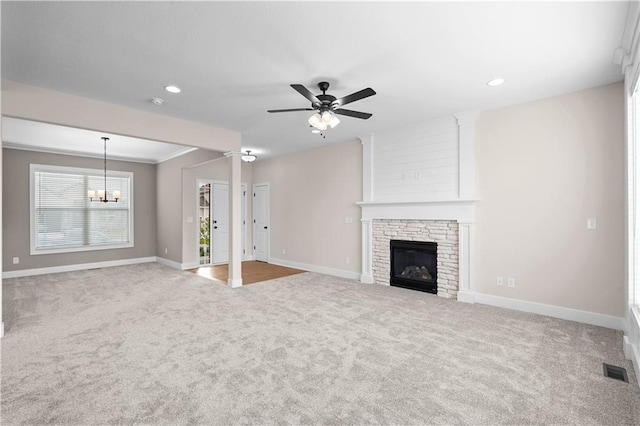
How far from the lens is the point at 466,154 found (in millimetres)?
4402

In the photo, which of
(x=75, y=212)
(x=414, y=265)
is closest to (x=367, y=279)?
(x=414, y=265)

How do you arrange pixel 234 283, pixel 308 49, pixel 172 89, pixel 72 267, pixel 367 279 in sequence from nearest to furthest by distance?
pixel 308 49, pixel 172 89, pixel 234 283, pixel 367 279, pixel 72 267

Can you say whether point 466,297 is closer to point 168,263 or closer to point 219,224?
point 219,224

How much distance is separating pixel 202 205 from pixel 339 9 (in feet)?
20.4

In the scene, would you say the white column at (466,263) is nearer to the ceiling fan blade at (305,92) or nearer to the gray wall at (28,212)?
the ceiling fan blade at (305,92)

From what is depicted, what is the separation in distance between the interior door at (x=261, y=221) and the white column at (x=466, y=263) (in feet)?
16.1

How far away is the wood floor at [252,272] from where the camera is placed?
5949 mm

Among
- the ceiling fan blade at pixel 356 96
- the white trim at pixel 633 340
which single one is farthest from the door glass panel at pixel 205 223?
the white trim at pixel 633 340

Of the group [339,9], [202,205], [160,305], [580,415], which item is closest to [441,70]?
[339,9]

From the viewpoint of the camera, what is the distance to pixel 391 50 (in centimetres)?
271

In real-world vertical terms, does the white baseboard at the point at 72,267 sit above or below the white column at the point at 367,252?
below

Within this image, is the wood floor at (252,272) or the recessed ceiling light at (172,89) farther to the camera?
the wood floor at (252,272)

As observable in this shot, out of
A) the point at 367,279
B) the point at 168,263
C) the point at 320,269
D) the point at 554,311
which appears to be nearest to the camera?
the point at 554,311

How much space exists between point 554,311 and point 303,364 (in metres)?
3.23
